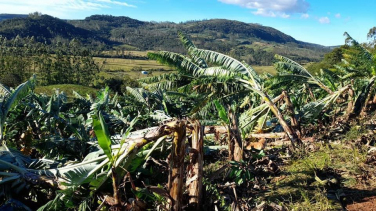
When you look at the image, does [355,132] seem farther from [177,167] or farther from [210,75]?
[177,167]

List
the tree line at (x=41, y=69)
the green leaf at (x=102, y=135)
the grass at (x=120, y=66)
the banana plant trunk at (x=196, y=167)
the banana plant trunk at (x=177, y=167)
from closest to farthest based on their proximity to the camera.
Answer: the green leaf at (x=102, y=135) < the banana plant trunk at (x=177, y=167) < the banana plant trunk at (x=196, y=167) < the tree line at (x=41, y=69) < the grass at (x=120, y=66)

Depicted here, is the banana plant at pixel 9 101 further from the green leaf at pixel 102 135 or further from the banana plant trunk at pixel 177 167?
the banana plant trunk at pixel 177 167

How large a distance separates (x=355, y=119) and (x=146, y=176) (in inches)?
188

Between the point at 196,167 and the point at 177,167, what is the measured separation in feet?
0.98

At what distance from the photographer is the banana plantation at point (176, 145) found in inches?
113

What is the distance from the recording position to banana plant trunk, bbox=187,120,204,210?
9.76 feet

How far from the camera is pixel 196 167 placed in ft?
9.81

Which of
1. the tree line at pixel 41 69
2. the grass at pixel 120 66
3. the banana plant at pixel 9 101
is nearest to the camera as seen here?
the banana plant at pixel 9 101

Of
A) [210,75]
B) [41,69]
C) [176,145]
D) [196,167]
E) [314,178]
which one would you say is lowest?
[41,69]

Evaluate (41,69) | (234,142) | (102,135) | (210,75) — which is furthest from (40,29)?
(102,135)

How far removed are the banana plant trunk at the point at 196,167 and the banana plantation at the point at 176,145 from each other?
1 cm

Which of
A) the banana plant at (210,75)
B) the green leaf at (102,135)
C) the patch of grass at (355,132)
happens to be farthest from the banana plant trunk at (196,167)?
the patch of grass at (355,132)

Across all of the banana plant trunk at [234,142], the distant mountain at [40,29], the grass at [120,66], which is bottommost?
the grass at [120,66]

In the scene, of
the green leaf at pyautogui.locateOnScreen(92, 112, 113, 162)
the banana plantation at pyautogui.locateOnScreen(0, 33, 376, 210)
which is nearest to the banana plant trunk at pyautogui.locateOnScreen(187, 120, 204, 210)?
the banana plantation at pyautogui.locateOnScreen(0, 33, 376, 210)
